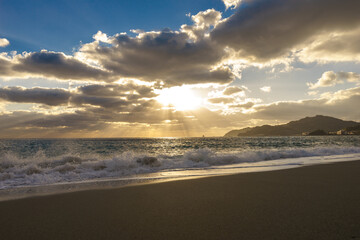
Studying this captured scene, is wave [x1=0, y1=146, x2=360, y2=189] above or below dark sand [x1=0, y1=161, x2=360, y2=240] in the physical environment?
below

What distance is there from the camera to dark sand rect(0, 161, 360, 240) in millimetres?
3463

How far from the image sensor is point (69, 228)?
3.87 m

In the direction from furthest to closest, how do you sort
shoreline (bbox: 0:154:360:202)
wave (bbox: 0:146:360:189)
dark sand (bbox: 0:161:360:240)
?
wave (bbox: 0:146:360:189)
shoreline (bbox: 0:154:360:202)
dark sand (bbox: 0:161:360:240)

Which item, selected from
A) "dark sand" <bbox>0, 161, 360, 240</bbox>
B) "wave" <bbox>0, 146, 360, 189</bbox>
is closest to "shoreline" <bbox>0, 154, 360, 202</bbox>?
"dark sand" <bbox>0, 161, 360, 240</bbox>

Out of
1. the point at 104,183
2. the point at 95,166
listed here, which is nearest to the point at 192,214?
the point at 104,183

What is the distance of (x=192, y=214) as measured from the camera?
4.36 metres

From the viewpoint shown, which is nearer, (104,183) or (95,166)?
(104,183)

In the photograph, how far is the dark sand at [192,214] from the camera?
3.46m

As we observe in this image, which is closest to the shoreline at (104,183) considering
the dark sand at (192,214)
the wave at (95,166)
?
the dark sand at (192,214)

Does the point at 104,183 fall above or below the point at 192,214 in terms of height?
below

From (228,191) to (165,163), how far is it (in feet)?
32.8

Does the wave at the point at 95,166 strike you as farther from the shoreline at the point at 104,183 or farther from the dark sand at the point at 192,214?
the dark sand at the point at 192,214

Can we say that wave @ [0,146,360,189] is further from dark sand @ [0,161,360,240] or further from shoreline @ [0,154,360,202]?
dark sand @ [0,161,360,240]

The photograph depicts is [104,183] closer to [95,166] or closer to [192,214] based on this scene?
[192,214]
